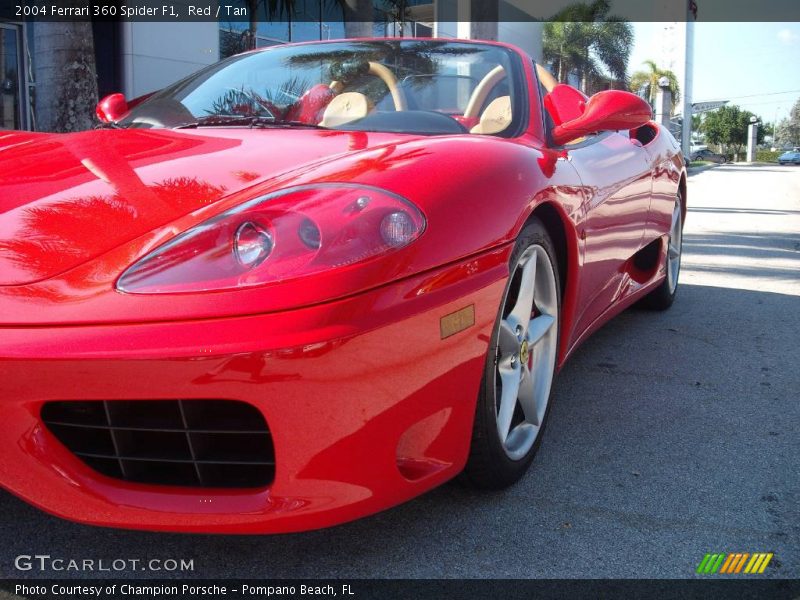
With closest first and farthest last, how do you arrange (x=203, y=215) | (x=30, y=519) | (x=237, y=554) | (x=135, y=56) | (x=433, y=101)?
(x=203, y=215) < (x=237, y=554) < (x=30, y=519) < (x=433, y=101) < (x=135, y=56)

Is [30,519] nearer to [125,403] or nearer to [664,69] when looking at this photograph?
[125,403]

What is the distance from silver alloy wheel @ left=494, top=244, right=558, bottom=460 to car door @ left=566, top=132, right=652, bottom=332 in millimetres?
242

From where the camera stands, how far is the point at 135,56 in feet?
42.0

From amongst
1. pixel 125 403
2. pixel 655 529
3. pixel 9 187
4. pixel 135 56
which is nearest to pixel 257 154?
pixel 9 187

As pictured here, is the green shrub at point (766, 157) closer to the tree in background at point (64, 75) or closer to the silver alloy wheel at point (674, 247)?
the tree in background at point (64, 75)

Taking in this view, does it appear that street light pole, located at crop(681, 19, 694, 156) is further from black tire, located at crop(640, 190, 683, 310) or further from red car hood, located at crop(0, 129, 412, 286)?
red car hood, located at crop(0, 129, 412, 286)

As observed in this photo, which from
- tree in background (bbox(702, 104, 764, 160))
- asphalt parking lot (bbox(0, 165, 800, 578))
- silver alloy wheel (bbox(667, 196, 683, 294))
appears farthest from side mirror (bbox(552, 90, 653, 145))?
tree in background (bbox(702, 104, 764, 160))

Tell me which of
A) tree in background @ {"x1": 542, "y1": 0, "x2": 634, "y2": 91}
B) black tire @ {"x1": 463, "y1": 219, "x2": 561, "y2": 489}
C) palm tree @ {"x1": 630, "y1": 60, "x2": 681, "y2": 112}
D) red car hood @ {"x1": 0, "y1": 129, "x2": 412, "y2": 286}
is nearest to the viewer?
red car hood @ {"x1": 0, "y1": 129, "x2": 412, "y2": 286}

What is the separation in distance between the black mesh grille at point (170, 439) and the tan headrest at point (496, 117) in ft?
4.43

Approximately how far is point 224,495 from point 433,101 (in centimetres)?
172

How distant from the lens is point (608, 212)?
294cm

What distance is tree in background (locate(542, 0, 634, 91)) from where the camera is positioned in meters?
40.9

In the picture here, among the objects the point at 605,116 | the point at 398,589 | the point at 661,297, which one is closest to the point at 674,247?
the point at 661,297

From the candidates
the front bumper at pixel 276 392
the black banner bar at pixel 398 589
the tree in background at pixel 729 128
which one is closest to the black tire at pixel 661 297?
the black banner bar at pixel 398 589
